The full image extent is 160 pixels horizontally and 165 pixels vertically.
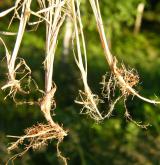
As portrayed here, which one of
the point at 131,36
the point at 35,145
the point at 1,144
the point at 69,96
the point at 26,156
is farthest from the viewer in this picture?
the point at 131,36

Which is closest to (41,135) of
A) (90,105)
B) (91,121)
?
(90,105)

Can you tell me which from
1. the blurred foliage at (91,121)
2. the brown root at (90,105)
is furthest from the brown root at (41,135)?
the blurred foliage at (91,121)

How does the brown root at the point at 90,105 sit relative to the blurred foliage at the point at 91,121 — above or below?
above

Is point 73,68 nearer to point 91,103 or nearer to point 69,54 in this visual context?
point 69,54

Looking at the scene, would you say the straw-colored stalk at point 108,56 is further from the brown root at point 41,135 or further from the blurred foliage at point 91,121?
the blurred foliage at point 91,121

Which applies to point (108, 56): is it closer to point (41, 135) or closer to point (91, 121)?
point (41, 135)

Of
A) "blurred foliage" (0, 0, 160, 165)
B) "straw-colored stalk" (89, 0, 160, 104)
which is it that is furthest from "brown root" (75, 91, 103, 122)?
"blurred foliage" (0, 0, 160, 165)

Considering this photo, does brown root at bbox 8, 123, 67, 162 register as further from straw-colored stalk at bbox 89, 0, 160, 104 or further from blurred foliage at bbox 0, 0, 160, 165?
blurred foliage at bbox 0, 0, 160, 165

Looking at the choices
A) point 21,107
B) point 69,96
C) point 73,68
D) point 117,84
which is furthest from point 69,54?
point 117,84

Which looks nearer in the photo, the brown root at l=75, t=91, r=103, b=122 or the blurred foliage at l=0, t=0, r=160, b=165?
the brown root at l=75, t=91, r=103, b=122

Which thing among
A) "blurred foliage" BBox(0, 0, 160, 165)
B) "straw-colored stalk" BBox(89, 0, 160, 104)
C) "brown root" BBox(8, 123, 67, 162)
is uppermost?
"straw-colored stalk" BBox(89, 0, 160, 104)

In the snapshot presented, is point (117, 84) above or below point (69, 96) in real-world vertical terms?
above
